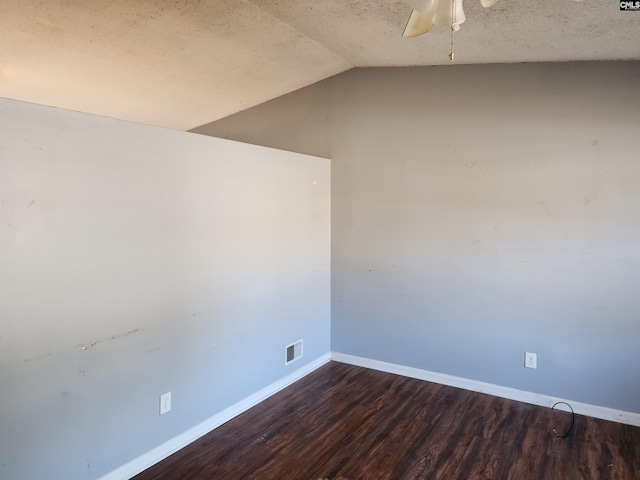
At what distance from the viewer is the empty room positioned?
1.93 meters

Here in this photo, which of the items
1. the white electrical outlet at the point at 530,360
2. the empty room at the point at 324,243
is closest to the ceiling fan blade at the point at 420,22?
the empty room at the point at 324,243

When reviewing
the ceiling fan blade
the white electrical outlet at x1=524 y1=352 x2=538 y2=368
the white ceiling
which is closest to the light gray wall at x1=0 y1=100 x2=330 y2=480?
the white ceiling

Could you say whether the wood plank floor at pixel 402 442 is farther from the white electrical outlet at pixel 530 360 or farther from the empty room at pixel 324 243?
the white electrical outlet at pixel 530 360

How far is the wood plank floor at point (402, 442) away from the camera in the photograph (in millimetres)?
2311

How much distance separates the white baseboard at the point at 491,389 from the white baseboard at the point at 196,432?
57cm

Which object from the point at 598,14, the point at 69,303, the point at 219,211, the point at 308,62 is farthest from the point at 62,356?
the point at 598,14

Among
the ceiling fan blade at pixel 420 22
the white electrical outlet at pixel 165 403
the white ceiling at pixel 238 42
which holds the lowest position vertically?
the white electrical outlet at pixel 165 403

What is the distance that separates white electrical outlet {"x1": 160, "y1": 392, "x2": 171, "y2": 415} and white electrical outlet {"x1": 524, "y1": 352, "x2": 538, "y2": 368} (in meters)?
2.63

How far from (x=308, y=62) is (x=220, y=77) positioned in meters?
0.79

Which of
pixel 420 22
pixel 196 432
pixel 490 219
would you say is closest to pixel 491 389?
pixel 490 219

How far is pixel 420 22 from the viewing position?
179cm

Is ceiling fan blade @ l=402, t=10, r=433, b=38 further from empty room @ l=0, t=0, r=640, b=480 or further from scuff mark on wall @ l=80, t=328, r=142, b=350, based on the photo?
scuff mark on wall @ l=80, t=328, r=142, b=350

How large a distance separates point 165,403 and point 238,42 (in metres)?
2.51

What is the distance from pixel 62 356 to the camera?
6.20ft
